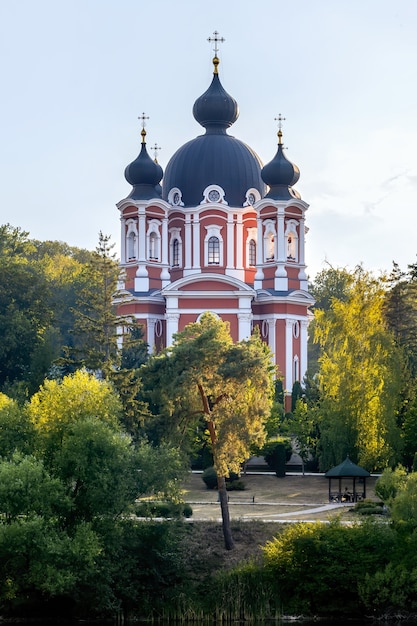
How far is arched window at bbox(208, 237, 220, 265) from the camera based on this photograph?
7206cm

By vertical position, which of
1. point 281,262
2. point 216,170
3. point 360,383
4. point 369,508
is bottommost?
point 369,508

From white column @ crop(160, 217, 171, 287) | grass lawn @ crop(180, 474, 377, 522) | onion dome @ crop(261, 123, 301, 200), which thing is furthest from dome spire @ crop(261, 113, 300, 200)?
grass lawn @ crop(180, 474, 377, 522)

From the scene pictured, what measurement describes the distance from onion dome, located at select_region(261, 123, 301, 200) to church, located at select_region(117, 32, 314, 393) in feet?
0.16

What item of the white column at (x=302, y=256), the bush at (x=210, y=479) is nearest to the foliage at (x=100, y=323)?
the bush at (x=210, y=479)

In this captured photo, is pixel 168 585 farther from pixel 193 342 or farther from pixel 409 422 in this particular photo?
pixel 409 422

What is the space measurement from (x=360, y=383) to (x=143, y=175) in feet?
73.2

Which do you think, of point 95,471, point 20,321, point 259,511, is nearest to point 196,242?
point 20,321

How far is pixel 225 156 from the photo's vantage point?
238ft

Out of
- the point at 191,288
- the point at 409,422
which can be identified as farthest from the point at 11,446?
the point at 191,288

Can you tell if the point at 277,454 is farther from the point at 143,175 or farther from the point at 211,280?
the point at 143,175

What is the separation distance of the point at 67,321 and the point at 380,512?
4499cm

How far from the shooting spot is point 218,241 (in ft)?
237

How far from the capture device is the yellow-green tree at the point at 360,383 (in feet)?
170

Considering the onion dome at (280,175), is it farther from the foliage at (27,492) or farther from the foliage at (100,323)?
the foliage at (27,492)
